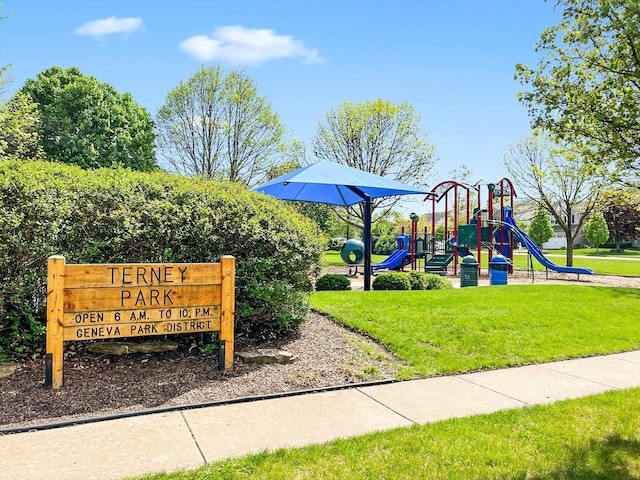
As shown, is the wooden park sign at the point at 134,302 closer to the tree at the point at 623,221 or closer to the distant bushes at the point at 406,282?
the distant bushes at the point at 406,282

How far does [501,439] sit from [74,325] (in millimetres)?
3637

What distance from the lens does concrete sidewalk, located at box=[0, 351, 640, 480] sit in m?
2.95

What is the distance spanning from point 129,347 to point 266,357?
1437 mm

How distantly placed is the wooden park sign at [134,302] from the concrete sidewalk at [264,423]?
923 millimetres

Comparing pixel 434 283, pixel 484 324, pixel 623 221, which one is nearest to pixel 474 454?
pixel 484 324

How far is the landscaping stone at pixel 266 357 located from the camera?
5004 millimetres

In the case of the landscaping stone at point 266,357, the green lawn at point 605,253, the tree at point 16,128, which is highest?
the tree at point 16,128

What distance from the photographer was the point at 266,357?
16.5 feet

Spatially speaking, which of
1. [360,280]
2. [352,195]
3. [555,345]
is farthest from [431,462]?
[360,280]

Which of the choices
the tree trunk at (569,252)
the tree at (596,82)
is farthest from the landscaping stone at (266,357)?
the tree trunk at (569,252)

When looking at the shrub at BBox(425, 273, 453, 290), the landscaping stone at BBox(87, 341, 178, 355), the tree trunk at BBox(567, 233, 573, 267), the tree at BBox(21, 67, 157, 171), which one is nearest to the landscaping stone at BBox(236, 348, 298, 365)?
the landscaping stone at BBox(87, 341, 178, 355)

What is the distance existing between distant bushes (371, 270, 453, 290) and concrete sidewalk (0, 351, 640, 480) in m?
5.35

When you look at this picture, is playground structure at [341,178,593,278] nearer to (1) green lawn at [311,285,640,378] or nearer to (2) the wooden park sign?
(1) green lawn at [311,285,640,378]

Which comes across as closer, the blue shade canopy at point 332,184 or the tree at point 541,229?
the blue shade canopy at point 332,184
